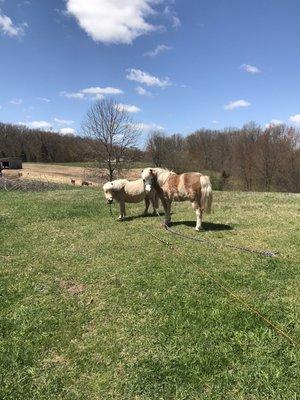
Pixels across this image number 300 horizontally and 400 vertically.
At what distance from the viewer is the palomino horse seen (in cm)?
1316

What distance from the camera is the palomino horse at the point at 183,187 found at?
1316 centimetres

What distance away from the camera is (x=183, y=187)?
13.5 m

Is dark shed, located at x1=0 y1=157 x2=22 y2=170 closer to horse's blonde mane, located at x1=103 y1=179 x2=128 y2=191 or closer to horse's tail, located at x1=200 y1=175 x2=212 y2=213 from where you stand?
horse's blonde mane, located at x1=103 y1=179 x2=128 y2=191

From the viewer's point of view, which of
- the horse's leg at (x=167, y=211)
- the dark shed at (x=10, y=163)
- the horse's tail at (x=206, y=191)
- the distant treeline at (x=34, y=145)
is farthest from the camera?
the distant treeline at (x=34, y=145)

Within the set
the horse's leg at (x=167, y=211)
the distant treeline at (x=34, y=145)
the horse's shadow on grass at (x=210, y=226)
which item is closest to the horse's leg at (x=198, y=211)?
the horse's shadow on grass at (x=210, y=226)

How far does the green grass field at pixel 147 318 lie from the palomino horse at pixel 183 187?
3.42ft

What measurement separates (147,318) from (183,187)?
6.47m

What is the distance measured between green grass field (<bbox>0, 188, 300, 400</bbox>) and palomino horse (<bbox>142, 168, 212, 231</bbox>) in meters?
1.04

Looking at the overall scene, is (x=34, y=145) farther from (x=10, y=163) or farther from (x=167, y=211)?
(x=167, y=211)

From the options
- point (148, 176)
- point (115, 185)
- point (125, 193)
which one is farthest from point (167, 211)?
point (115, 185)

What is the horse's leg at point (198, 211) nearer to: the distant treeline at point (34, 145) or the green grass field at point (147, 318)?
the green grass field at point (147, 318)

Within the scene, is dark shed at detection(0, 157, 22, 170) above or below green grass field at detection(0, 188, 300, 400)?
above

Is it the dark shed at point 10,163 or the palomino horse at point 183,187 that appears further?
the dark shed at point 10,163

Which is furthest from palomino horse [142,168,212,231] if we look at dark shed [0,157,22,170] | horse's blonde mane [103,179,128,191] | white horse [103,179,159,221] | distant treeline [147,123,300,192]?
dark shed [0,157,22,170]
